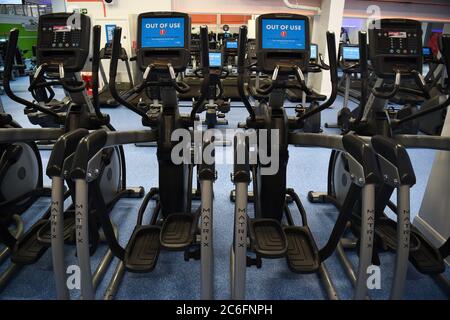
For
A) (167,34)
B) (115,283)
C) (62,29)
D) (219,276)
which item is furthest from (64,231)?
(167,34)

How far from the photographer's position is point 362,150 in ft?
4.88

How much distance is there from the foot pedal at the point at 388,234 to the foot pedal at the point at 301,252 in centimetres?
54

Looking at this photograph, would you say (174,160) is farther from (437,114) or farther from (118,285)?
(437,114)

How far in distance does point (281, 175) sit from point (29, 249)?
1655 millimetres

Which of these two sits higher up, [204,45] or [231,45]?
[231,45]

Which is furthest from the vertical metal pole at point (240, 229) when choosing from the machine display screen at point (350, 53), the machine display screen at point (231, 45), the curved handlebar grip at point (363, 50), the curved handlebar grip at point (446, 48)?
the machine display screen at point (231, 45)

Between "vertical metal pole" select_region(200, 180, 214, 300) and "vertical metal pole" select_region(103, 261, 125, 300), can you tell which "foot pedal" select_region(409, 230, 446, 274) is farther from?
"vertical metal pole" select_region(103, 261, 125, 300)

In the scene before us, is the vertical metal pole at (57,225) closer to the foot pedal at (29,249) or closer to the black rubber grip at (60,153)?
the black rubber grip at (60,153)

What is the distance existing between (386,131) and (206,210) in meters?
1.34

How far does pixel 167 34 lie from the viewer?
200 cm

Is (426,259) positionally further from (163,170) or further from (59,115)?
(59,115)

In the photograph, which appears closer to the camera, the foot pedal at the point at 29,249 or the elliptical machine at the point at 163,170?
the elliptical machine at the point at 163,170

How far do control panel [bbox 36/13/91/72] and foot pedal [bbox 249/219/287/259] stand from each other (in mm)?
1554

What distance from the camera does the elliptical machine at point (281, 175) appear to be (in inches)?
59.9
